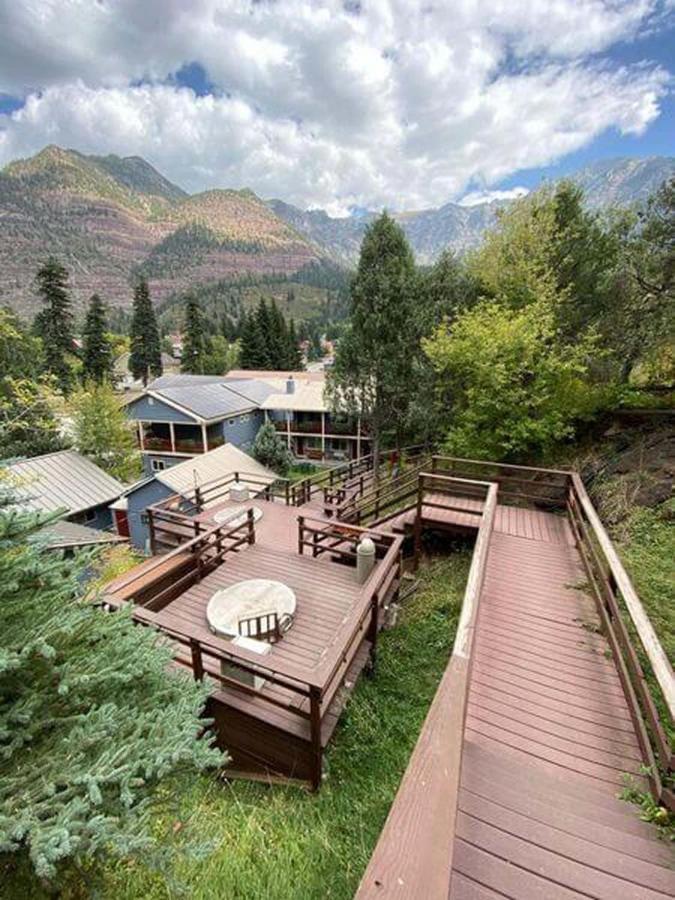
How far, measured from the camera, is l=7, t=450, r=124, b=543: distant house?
15.1 m

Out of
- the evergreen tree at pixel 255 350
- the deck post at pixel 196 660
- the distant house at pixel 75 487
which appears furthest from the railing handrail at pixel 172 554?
the evergreen tree at pixel 255 350

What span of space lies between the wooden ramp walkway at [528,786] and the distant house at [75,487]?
15.8 m

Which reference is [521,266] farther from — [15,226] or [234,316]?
[15,226]

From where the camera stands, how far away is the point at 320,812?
3645mm

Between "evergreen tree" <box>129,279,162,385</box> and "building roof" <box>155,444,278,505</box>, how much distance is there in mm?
34980

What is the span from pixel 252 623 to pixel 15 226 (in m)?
256

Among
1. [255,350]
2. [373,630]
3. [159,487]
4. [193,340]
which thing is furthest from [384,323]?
[193,340]

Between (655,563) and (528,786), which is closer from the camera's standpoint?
(528,786)

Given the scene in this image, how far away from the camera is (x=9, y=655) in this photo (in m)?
1.89

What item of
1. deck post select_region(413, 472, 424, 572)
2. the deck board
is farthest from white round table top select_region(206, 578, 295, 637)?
the deck board

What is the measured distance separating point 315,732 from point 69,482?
16.2 metres

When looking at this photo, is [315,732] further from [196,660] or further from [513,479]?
[513,479]

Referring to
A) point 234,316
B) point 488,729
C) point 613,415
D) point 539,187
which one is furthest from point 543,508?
point 234,316

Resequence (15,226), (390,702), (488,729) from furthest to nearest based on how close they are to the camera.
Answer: (15,226)
(390,702)
(488,729)
